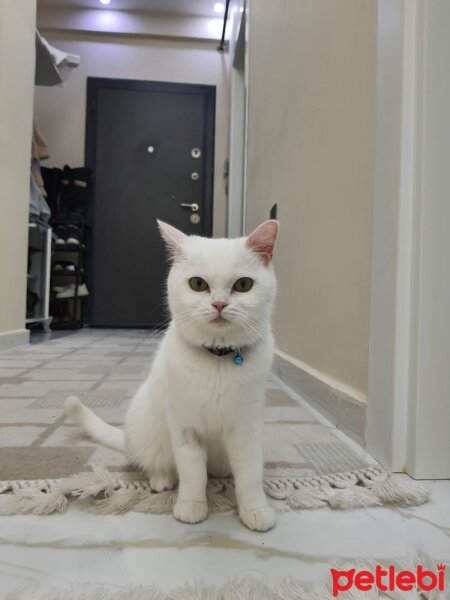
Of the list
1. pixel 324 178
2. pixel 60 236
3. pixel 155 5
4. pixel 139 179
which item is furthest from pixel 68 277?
pixel 324 178

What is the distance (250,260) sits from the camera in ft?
2.19

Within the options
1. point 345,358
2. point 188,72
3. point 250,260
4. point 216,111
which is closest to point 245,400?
point 250,260

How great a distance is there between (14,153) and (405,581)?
101 inches

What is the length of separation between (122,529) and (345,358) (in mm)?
645

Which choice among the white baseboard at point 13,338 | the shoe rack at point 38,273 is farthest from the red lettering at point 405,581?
the shoe rack at point 38,273

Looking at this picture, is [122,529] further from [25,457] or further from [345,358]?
[345,358]

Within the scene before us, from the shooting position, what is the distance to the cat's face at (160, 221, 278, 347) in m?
0.61

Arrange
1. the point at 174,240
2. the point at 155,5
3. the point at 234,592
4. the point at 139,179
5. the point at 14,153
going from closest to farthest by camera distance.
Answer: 1. the point at 234,592
2. the point at 174,240
3. the point at 14,153
4. the point at 155,5
5. the point at 139,179

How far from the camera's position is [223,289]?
2.05 feet

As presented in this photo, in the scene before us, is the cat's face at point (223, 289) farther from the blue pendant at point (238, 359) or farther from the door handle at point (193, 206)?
the door handle at point (193, 206)

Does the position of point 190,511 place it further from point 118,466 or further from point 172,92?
point 172,92

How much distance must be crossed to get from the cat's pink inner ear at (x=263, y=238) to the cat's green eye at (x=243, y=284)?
6 cm

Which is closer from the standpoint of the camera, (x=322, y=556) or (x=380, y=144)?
(x=322, y=556)

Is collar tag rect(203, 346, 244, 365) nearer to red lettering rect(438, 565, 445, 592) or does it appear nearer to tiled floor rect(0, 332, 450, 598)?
tiled floor rect(0, 332, 450, 598)
